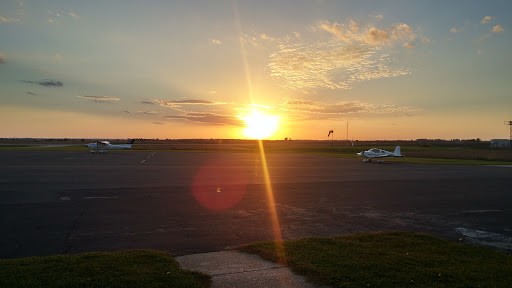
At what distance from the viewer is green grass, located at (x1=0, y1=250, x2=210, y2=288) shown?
19.9ft

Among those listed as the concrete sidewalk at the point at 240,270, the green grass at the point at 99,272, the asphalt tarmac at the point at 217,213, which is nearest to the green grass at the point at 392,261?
the concrete sidewalk at the point at 240,270

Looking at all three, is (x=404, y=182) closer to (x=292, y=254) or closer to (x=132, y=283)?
(x=292, y=254)

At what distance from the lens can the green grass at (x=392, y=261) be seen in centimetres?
642

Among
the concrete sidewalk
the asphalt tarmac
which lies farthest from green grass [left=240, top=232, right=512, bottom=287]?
the asphalt tarmac

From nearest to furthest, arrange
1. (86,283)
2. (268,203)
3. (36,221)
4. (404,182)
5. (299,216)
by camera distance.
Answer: (86,283), (36,221), (299,216), (268,203), (404,182)

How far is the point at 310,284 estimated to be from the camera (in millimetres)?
6309

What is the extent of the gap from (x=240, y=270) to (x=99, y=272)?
236 cm

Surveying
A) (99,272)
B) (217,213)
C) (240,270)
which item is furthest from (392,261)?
(217,213)

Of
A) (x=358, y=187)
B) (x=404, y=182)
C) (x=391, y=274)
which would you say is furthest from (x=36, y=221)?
(x=404, y=182)

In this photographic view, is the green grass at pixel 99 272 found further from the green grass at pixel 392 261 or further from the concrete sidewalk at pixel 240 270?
the green grass at pixel 392 261

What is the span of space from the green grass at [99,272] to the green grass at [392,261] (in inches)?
76.2

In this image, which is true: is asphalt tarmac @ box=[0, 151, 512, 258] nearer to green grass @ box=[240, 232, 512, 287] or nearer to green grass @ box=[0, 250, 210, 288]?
green grass @ box=[0, 250, 210, 288]

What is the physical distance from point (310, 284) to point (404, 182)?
20.0 m

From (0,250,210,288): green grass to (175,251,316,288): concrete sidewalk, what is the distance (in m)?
0.28
